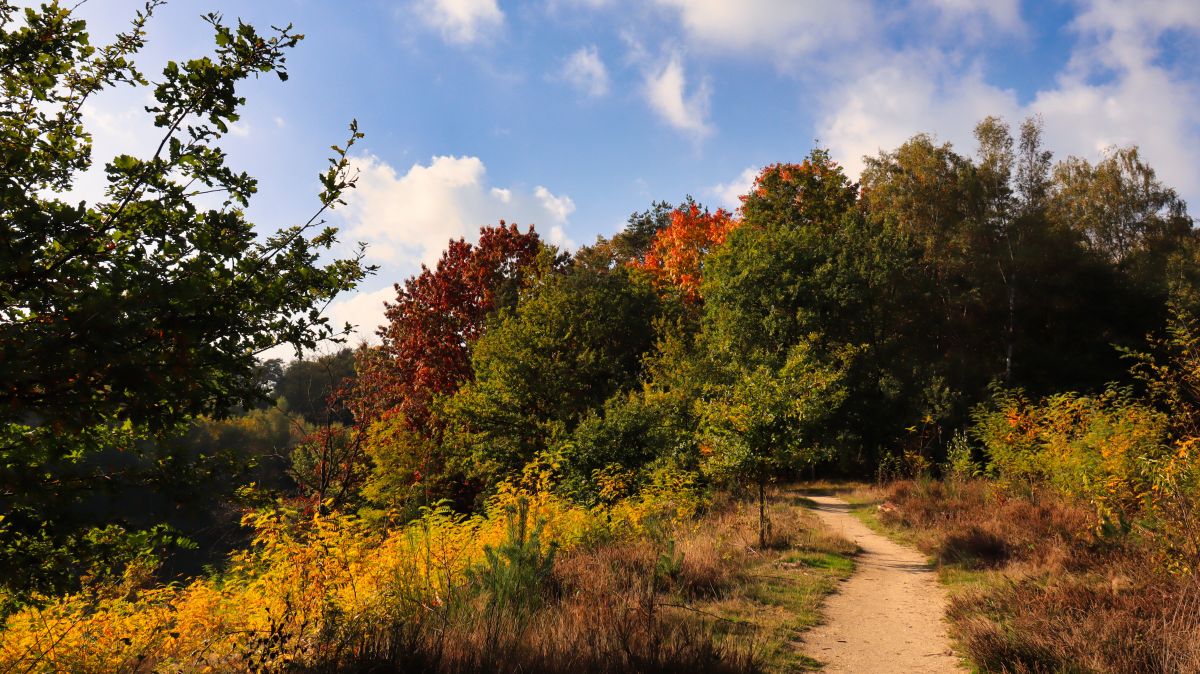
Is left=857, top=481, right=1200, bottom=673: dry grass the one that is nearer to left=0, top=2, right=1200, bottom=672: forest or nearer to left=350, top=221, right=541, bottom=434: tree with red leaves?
left=0, top=2, right=1200, bottom=672: forest

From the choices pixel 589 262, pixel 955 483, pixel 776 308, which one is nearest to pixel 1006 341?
pixel 776 308

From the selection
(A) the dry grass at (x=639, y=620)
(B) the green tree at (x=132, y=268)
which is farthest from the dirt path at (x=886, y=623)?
(B) the green tree at (x=132, y=268)

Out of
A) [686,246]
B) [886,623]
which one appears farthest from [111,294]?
[686,246]

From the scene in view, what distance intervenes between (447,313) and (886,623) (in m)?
26.0

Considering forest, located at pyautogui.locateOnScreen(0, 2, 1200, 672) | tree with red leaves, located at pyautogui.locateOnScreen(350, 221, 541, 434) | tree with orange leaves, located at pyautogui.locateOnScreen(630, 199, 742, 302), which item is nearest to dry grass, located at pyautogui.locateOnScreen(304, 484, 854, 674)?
forest, located at pyautogui.locateOnScreen(0, 2, 1200, 672)

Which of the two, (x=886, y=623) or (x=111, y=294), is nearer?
(x=111, y=294)

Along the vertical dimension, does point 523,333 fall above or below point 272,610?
above

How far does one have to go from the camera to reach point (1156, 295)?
98.0ft

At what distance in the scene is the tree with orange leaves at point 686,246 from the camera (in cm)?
3446

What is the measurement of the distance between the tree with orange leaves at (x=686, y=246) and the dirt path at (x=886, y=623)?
24.0 m

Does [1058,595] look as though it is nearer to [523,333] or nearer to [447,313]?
[523,333]

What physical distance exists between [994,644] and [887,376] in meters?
21.6

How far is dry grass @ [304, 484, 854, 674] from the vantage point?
15.3 ft

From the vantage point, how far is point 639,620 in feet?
17.9
